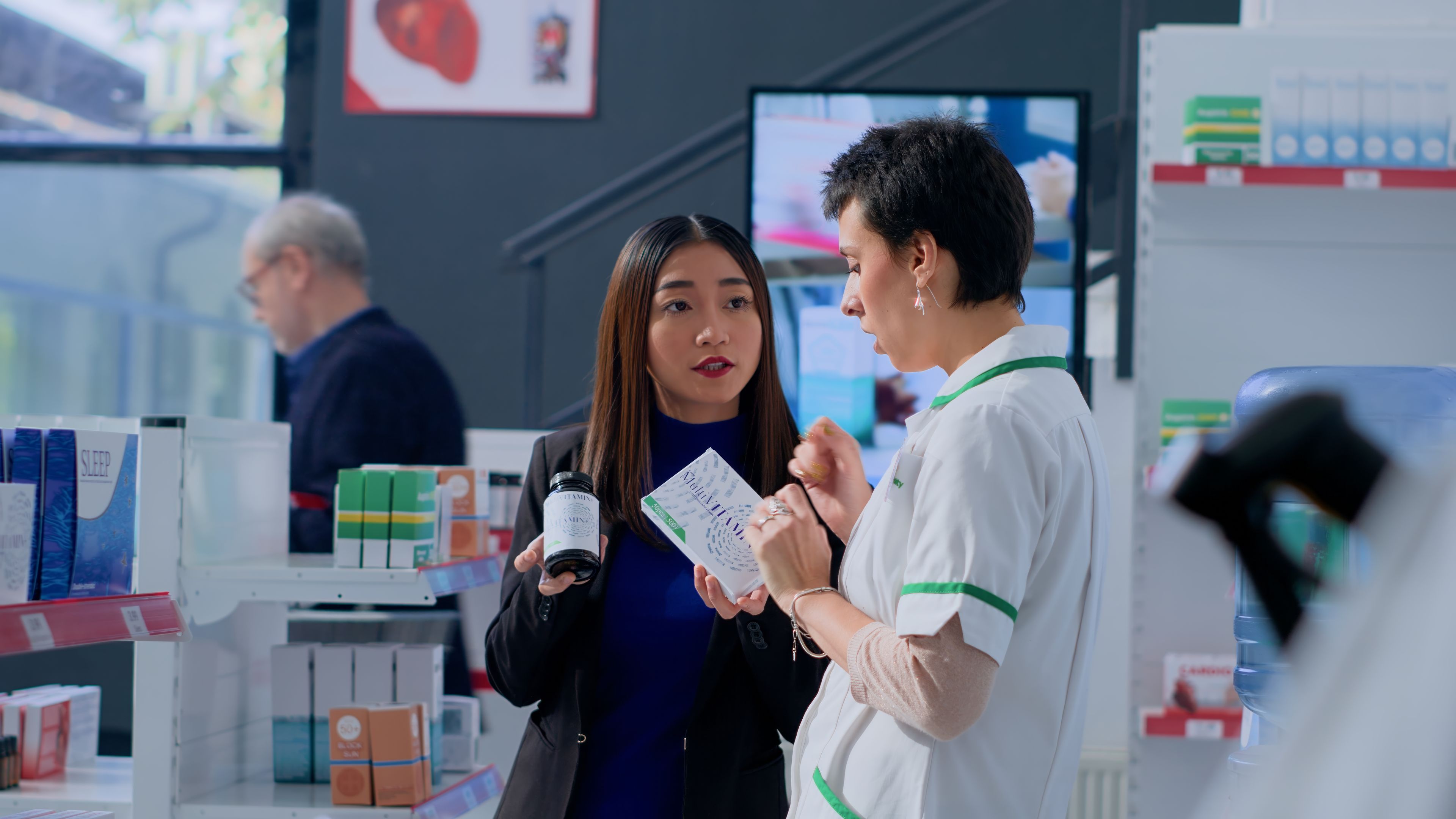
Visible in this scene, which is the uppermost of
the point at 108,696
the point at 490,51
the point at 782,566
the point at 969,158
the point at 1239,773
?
the point at 490,51

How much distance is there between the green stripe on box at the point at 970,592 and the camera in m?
1.05

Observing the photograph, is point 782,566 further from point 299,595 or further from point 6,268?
point 6,268

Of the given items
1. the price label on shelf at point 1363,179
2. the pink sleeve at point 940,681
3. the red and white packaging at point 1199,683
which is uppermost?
the price label on shelf at point 1363,179

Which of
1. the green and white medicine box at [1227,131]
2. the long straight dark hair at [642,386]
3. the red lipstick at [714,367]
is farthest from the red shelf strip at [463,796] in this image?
the green and white medicine box at [1227,131]

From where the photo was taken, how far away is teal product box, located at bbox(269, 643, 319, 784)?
7.41ft

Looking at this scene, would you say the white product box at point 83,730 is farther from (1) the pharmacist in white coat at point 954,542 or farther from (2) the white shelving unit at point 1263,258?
(2) the white shelving unit at point 1263,258

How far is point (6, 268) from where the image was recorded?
15.5ft

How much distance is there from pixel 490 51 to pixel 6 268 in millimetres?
2326

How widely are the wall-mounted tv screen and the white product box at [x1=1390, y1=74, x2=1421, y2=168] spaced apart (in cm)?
92

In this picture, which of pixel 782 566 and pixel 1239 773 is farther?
pixel 1239 773

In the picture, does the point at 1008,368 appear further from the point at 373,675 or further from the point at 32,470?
the point at 373,675

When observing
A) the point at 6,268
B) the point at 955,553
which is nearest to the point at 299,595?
the point at 955,553

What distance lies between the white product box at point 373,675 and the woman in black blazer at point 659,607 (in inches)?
20.7

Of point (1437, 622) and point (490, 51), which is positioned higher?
point (490, 51)
